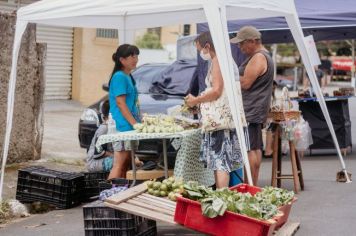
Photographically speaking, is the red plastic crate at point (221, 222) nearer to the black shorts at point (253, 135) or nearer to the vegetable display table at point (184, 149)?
the vegetable display table at point (184, 149)

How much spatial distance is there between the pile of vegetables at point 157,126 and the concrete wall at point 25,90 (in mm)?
3519

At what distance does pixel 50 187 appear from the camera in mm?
8250

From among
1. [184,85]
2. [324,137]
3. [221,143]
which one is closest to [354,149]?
[324,137]

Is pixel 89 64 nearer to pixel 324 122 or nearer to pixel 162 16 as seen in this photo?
pixel 324 122

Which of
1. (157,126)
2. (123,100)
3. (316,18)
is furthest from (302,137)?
(157,126)

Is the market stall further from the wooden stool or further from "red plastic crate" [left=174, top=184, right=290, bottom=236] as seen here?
"red plastic crate" [left=174, top=184, right=290, bottom=236]

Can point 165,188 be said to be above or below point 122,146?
below

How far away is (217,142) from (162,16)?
3.14m

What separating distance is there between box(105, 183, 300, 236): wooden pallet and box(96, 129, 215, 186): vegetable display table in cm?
71

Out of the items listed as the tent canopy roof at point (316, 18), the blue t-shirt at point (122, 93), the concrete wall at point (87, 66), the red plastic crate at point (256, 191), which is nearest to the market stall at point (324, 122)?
the tent canopy roof at point (316, 18)

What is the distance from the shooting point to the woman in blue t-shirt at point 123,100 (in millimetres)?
7949

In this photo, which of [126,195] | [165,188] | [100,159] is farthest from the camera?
[100,159]

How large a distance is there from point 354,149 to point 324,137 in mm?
1425

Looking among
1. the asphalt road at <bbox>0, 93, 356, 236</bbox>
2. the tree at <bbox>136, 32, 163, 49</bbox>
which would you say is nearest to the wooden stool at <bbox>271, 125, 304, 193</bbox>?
the asphalt road at <bbox>0, 93, 356, 236</bbox>
